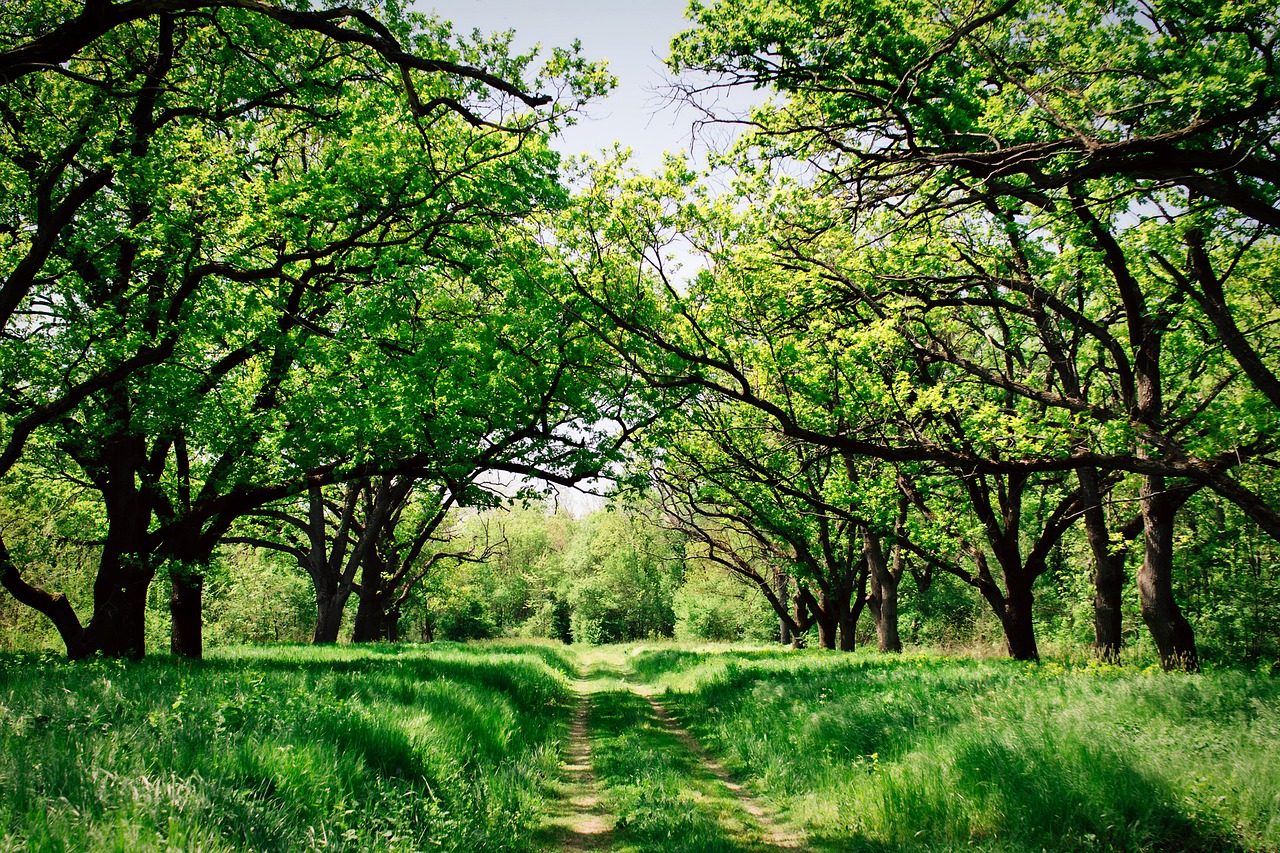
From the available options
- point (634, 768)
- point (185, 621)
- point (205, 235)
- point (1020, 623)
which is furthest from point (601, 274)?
point (1020, 623)

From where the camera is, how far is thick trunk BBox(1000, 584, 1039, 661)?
580 inches

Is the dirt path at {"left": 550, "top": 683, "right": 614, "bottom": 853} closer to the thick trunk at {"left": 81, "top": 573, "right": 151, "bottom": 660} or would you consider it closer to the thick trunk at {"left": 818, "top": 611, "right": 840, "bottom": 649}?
the thick trunk at {"left": 81, "top": 573, "right": 151, "bottom": 660}

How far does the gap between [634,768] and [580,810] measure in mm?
1455

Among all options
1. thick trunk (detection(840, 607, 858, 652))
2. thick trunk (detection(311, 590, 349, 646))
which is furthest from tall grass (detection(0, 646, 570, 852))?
thick trunk (detection(840, 607, 858, 652))

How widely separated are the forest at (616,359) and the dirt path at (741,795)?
10 cm

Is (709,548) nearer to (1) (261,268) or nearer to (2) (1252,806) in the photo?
(1) (261,268)

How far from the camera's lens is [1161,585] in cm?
1134

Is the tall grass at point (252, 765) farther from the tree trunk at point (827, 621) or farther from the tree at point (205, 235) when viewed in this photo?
the tree trunk at point (827, 621)

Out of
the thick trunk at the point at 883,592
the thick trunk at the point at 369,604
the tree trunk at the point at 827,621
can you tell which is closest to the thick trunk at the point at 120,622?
the thick trunk at the point at 369,604

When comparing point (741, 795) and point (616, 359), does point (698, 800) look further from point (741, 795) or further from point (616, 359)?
point (616, 359)

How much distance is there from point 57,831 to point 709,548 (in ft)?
83.2

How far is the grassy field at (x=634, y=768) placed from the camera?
3.63m

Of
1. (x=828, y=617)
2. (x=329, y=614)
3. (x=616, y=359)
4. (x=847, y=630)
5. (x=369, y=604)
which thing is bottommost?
(x=847, y=630)

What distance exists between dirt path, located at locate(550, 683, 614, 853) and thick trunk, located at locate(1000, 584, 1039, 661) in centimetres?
1081
